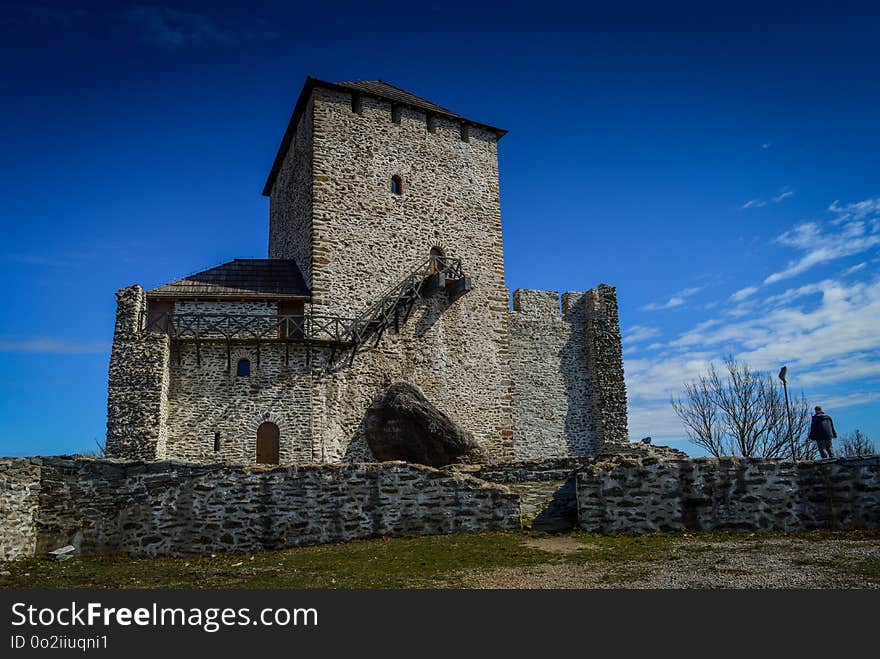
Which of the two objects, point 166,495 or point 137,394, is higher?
point 137,394

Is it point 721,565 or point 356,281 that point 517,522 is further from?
point 356,281

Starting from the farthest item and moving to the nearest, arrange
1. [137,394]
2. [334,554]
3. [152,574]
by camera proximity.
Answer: [137,394] < [334,554] < [152,574]

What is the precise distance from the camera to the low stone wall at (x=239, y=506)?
10.8m

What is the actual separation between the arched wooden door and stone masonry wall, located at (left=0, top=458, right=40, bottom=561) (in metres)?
8.15

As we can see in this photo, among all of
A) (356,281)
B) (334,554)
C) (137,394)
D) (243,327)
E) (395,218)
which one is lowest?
(334,554)

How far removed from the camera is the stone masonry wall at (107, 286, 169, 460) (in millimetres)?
17391

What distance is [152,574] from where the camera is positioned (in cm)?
895

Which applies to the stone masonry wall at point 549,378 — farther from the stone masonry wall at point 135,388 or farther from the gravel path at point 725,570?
the gravel path at point 725,570

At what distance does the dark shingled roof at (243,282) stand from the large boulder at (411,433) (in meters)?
4.16

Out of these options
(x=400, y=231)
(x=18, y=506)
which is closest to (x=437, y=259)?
(x=400, y=231)

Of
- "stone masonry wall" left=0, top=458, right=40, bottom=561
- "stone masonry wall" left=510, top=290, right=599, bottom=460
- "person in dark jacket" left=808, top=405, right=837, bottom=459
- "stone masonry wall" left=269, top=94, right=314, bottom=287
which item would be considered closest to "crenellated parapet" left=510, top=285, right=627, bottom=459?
"stone masonry wall" left=510, top=290, right=599, bottom=460

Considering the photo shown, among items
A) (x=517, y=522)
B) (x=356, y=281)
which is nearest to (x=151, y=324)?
(x=356, y=281)

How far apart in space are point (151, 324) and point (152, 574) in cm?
1166

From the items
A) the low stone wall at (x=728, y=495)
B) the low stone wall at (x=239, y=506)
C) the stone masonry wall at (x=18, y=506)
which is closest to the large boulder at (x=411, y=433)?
the low stone wall at (x=239, y=506)
